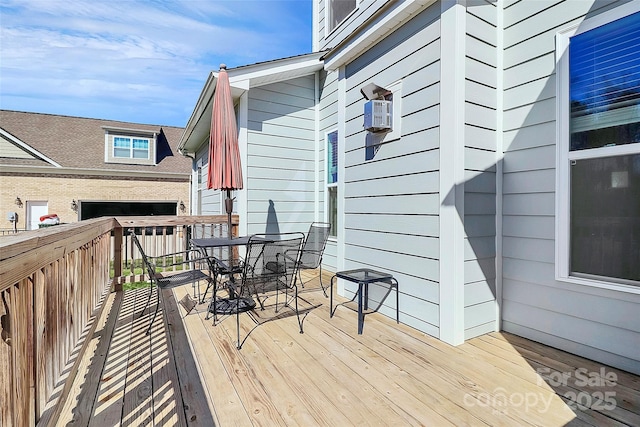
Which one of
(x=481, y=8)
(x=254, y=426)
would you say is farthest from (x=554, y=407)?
(x=481, y=8)

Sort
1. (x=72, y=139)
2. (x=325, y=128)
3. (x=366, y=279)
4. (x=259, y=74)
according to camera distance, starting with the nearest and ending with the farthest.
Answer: (x=366, y=279) < (x=259, y=74) < (x=325, y=128) < (x=72, y=139)

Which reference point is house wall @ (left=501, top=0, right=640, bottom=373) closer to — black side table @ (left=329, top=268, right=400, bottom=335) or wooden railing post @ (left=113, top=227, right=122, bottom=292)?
black side table @ (left=329, top=268, right=400, bottom=335)

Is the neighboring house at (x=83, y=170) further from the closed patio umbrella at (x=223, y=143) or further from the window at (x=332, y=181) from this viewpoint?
the closed patio umbrella at (x=223, y=143)

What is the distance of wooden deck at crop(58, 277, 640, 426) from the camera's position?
1.75 m

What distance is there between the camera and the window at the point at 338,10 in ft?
15.3

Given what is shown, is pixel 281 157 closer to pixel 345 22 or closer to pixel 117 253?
pixel 345 22

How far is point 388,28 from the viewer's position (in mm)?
3186

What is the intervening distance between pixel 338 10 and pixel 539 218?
430 cm

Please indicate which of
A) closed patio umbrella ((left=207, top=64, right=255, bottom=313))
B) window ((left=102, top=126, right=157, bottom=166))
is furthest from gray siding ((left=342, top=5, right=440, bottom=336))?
window ((left=102, top=126, right=157, bottom=166))

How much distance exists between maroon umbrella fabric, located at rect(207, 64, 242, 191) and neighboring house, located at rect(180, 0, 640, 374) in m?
1.46

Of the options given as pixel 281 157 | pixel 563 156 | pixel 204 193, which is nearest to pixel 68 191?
pixel 204 193

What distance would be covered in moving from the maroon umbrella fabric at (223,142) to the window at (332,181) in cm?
215

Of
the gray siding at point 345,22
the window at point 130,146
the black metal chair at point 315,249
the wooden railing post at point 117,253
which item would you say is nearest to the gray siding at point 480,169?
the gray siding at point 345,22

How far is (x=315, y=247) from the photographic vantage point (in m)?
4.71
